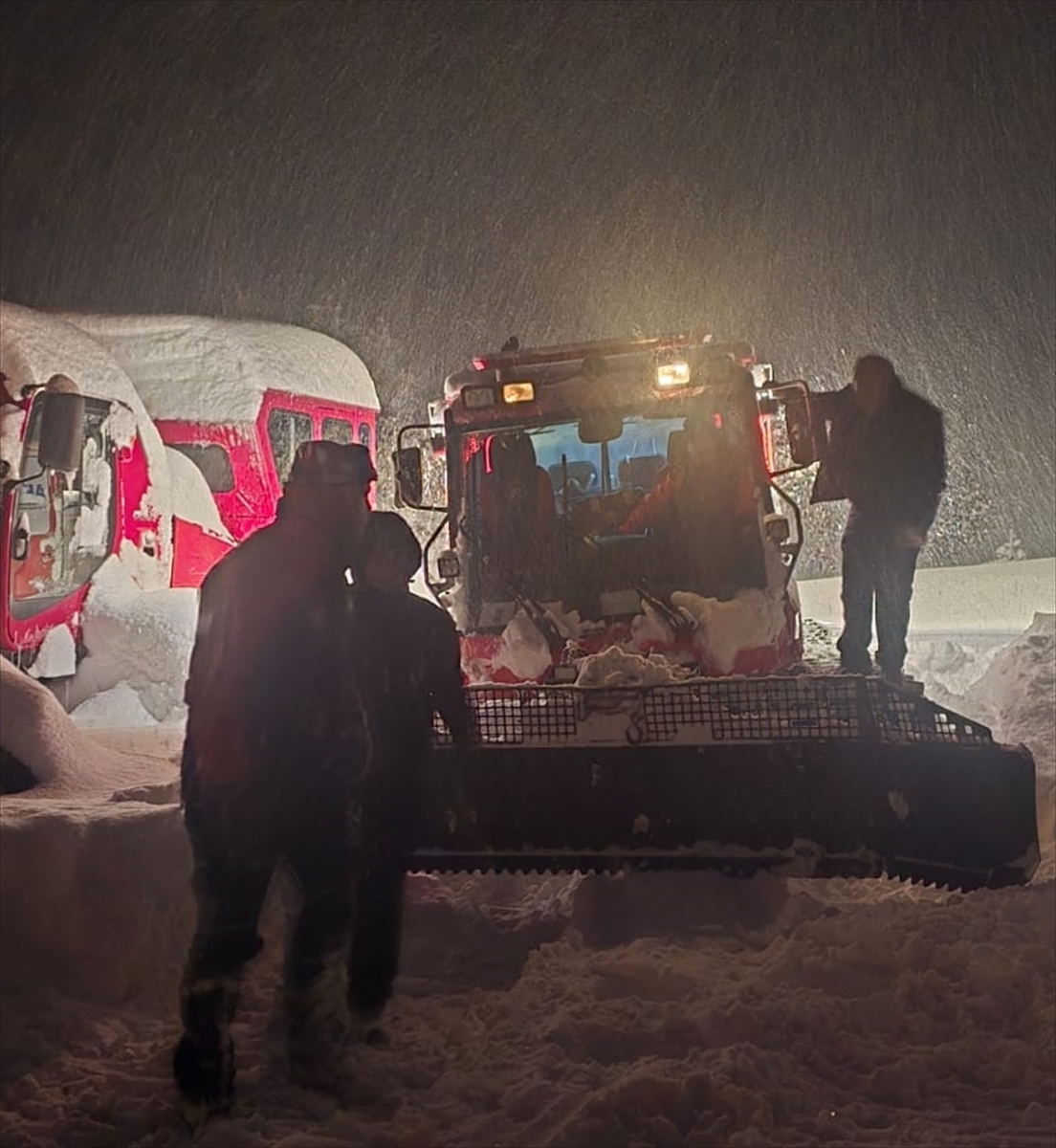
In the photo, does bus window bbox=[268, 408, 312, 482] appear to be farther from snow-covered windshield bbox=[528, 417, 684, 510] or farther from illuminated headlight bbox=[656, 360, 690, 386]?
illuminated headlight bbox=[656, 360, 690, 386]

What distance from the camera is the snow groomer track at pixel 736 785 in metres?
1.48

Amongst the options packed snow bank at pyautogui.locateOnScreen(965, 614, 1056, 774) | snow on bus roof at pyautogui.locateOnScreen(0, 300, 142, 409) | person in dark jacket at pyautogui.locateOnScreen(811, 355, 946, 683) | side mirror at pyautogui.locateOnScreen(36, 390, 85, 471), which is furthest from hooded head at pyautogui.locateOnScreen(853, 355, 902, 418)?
snow on bus roof at pyautogui.locateOnScreen(0, 300, 142, 409)

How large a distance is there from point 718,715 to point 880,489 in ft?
2.00

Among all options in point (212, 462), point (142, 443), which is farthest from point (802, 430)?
point (142, 443)

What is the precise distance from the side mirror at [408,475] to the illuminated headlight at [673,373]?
62 centimetres

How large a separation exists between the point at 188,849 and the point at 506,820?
1.77 ft

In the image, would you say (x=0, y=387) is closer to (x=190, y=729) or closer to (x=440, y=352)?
(x=440, y=352)

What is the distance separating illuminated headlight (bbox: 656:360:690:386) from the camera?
7.31 ft

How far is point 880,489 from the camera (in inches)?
73.0

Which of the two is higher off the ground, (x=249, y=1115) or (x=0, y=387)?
(x=0, y=387)

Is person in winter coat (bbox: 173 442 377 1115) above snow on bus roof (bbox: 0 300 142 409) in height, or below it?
below

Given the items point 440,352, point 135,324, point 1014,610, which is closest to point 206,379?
point 135,324

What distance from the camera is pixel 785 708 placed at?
155 cm

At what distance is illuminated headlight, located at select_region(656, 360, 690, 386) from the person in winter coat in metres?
1.05
